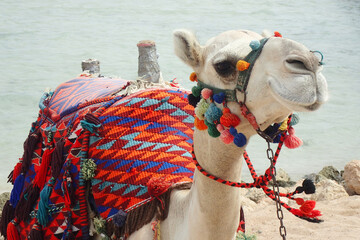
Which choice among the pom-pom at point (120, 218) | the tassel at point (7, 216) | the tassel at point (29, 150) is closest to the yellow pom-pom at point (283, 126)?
the pom-pom at point (120, 218)

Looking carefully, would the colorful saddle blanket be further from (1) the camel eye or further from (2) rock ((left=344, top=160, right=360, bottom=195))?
(2) rock ((left=344, top=160, right=360, bottom=195))

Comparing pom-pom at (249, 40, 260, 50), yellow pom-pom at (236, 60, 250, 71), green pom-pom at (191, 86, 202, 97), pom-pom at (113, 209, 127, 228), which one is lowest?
pom-pom at (113, 209, 127, 228)

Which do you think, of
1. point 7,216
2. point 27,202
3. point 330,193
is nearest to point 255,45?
point 27,202

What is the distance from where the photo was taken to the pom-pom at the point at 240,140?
2154 mm

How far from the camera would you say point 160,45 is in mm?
13664

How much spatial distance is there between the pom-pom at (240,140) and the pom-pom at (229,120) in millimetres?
61

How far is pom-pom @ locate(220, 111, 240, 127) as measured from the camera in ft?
7.21

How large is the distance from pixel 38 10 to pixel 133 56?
19.5 ft

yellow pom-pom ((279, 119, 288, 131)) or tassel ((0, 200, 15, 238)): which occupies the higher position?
yellow pom-pom ((279, 119, 288, 131))

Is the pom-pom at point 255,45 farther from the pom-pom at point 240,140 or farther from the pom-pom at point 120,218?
the pom-pom at point 120,218

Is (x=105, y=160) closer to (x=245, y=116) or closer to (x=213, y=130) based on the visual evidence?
(x=213, y=130)

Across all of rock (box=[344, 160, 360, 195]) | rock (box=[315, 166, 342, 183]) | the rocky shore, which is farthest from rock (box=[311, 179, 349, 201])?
rock (box=[315, 166, 342, 183])

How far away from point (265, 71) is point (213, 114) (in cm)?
32

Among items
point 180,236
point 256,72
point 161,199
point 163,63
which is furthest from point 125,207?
point 163,63
